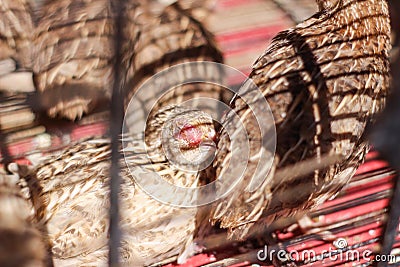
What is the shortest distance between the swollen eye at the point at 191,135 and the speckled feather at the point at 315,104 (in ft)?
0.27

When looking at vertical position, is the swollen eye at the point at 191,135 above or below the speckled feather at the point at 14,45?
below

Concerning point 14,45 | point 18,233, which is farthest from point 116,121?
point 14,45

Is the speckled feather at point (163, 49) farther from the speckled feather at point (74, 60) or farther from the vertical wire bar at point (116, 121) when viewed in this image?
the vertical wire bar at point (116, 121)

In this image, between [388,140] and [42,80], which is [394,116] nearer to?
[388,140]

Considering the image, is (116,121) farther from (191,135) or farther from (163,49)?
(163,49)

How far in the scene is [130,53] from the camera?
1.27m

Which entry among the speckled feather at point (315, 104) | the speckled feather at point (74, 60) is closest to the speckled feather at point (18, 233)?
the speckled feather at point (74, 60)

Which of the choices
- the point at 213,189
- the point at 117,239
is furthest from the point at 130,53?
the point at 117,239

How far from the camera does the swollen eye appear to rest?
46.3 inches

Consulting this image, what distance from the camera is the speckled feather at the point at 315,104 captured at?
1069 millimetres

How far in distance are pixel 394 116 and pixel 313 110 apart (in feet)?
1.84

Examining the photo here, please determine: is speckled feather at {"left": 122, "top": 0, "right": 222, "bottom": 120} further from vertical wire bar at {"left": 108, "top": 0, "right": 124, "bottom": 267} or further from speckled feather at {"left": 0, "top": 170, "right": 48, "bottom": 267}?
vertical wire bar at {"left": 108, "top": 0, "right": 124, "bottom": 267}

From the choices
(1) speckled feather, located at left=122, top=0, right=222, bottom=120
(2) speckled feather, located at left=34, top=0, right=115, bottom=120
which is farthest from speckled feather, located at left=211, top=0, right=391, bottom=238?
(2) speckled feather, located at left=34, top=0, right=115, bottom=120

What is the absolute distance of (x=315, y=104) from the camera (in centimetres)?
111
